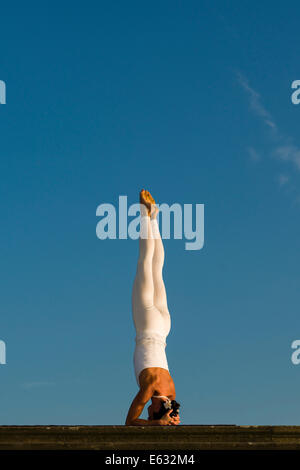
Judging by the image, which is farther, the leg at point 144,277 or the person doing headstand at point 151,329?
the leg at point 144,277

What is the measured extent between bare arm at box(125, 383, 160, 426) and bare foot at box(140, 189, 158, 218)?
4.60 m

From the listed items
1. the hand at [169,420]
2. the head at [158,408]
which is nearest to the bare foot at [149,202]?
the head at [158,408]

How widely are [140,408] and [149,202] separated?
5392 millimetres

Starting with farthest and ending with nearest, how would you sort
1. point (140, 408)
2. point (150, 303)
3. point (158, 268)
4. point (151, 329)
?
point (158, 268)
point (150, 303)
point (151, 329)
point (140, 408)

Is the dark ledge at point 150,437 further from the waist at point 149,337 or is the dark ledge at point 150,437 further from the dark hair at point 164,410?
the waist at point 149,337

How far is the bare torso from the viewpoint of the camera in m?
15.1

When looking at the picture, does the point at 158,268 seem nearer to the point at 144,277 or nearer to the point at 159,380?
the point at 144,277

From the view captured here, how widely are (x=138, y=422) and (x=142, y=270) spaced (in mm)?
3830

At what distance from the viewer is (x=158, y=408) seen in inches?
579

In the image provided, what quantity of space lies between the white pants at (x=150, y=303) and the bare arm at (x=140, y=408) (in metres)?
0.60

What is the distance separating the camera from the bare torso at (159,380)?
49.5ft

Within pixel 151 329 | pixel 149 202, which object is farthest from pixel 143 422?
pixel 149 202

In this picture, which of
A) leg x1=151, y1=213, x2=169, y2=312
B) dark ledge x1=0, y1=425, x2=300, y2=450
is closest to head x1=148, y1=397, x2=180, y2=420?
leg x1=151, y1=213, x2=169, y2=312

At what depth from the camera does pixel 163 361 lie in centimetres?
→ 1571
